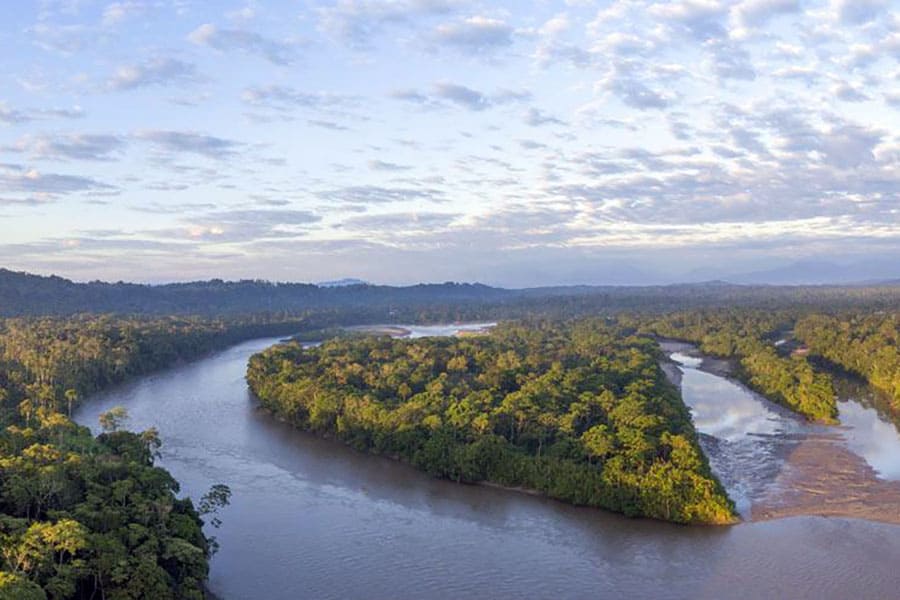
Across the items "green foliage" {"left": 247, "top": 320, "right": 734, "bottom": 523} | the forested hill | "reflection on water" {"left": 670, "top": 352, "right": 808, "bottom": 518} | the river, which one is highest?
the forested hill

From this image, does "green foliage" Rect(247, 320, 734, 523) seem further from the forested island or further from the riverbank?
the riverbank

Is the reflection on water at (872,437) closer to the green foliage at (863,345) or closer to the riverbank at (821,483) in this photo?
the riverbank at (821,483)

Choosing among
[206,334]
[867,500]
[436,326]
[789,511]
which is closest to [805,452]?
[867,500]

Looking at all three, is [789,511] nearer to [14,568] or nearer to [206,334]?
[14,568]

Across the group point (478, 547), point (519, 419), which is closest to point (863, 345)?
point (519, 419)

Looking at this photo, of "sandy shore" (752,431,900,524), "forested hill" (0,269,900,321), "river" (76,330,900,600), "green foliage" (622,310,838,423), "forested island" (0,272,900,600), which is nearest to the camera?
"forested island" (0,272,900,600)

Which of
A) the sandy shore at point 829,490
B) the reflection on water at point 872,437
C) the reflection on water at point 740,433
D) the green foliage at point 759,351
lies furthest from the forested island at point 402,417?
the sandy shore at point 829,490

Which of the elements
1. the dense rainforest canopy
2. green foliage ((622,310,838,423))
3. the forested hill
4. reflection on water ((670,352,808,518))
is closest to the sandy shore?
reflection on water ((670,352,808,518))

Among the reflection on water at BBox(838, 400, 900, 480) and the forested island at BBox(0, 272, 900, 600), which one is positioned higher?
the forested island at BBox(0, 272, 900, 600)
